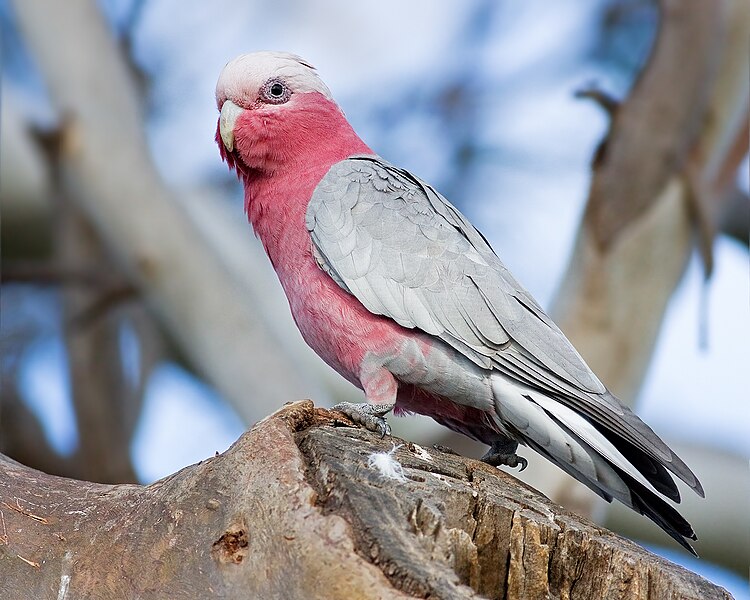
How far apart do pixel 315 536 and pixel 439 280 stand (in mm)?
1570

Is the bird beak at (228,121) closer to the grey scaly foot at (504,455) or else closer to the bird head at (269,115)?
the bird head at (269,115)

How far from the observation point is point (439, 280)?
3.75 m

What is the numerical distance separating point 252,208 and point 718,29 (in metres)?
3.93

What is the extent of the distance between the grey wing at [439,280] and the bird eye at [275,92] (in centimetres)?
43

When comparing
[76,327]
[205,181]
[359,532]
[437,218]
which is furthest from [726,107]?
[76,327]

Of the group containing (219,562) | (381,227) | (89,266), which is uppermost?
(89,266)

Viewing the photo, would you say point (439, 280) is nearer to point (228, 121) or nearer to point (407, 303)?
point (407, 303)

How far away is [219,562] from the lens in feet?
8.26

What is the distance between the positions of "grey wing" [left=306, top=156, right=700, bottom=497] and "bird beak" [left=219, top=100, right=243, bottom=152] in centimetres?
48

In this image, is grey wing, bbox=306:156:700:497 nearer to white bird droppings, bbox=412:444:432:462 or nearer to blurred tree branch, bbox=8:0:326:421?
white bird droppings, bbox=412:444:432:462

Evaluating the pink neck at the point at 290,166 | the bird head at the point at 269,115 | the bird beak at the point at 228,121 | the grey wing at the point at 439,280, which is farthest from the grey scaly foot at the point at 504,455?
the bird beak at the point at 228,121

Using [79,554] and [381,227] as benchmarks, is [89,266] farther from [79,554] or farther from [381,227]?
[79,554]

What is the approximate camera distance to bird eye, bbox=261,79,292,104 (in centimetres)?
418

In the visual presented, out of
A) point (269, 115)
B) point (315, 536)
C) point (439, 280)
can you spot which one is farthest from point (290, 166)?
point (315, 536)
